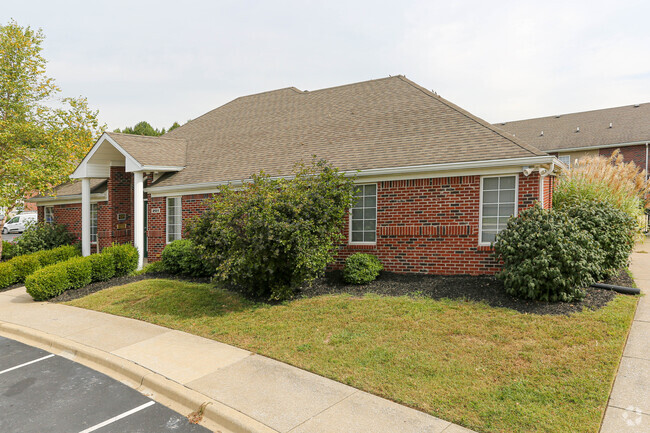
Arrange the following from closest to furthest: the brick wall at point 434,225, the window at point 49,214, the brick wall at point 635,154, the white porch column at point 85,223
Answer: the brick wall at point 434,225 → the white porch column at point 85,223 → the window at point 49,214 → the brick wall at point 635,154

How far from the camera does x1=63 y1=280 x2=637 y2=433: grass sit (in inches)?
174

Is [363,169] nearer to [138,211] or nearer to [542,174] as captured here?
[542,174]

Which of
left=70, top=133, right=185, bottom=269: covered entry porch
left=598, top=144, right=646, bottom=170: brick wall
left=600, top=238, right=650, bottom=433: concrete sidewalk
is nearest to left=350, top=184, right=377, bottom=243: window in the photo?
left=600, top=238, right=650, bottom=433: concrete sidewalk

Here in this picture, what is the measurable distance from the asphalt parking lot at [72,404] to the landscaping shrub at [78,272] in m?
5.18

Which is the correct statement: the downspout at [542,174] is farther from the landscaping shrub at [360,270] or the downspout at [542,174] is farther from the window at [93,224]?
the window at [93,224]

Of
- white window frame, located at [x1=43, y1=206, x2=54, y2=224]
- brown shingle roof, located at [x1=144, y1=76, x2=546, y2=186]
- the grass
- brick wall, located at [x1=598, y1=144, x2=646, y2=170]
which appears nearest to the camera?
the grass

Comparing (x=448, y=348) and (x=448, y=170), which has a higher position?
(x=448, y=170)

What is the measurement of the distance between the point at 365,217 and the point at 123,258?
7.53 meters

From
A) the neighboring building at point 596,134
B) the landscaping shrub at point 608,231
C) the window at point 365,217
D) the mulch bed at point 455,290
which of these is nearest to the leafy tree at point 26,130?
the mulch bed at point 455,290

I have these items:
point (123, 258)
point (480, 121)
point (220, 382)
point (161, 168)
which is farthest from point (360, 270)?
point (161, 168)

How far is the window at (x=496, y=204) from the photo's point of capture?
9180mm

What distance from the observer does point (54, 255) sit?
1403cm

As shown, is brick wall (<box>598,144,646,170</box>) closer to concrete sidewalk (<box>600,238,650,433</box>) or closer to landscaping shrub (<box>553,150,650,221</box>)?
landscaping shrub (<box>553,150,650,221</box>)

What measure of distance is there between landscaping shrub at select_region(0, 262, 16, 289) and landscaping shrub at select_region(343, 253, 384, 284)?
10.6 m
